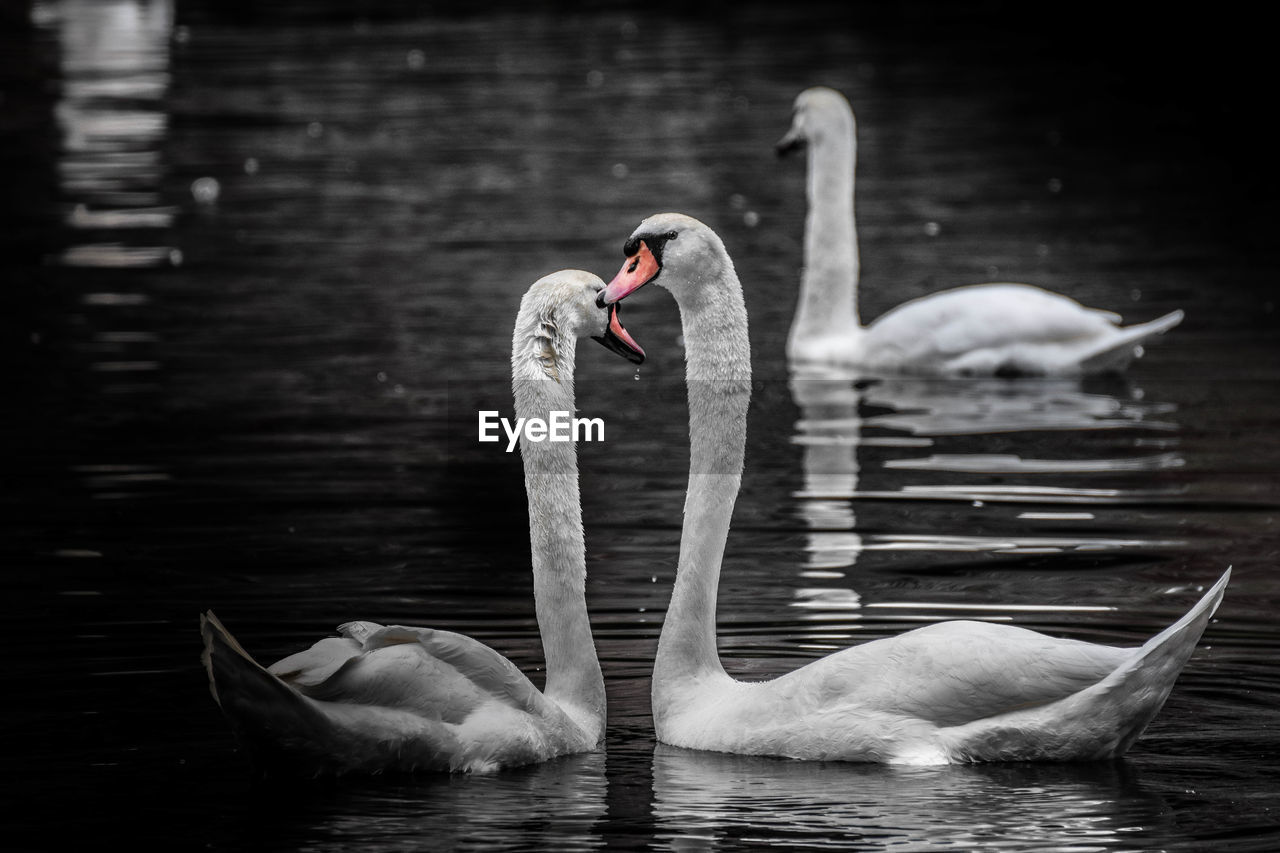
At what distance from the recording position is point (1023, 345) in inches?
681

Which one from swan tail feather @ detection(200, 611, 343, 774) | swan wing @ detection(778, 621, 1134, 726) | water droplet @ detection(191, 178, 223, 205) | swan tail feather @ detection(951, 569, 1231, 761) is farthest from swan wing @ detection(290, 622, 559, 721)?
water droplet @ detection(191, 178, 223, 205)

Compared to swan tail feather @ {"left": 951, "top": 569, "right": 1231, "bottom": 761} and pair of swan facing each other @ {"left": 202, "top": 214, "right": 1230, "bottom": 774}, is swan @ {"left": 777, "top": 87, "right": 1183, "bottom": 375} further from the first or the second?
swan tail feather @ {"left": 951, "top": 569, "right": 1231, "bottom": 761}

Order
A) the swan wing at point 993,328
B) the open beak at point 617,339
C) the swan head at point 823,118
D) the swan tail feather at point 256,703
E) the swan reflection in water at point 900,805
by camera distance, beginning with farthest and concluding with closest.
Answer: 1. the swan head at point 823,118
2. the swan wing at point 993,328
3. the open beak at point 617,339
4. the swan tail feather at point 256,703
5. the swan reflection in water at point 900,805

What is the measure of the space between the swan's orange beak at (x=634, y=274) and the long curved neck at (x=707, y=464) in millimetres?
166

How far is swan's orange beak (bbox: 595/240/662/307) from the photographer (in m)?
8.68

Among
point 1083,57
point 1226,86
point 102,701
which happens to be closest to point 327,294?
point 102,701

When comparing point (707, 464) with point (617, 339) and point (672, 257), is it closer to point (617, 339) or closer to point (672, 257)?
point (617, 339)

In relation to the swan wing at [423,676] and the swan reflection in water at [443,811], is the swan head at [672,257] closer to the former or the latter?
the swan wing at [423,676]

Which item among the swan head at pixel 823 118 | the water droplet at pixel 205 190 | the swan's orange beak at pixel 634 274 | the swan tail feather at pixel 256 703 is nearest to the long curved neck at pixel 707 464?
the swan's orange beak at pixel 634 274

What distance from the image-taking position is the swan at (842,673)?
7.89 m

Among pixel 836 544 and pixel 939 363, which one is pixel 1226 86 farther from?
pixel 836 544

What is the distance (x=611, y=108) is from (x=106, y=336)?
62.2ft

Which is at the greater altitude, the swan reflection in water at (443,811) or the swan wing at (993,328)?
the swan wing at (993,328)

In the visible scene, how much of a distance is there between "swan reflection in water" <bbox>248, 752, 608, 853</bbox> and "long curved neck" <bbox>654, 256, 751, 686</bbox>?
64 centimetres
